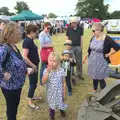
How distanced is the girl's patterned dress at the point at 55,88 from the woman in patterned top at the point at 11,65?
993mm

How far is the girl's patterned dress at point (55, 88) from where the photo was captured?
15.6 feet

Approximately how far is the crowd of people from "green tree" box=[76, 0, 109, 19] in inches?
3745

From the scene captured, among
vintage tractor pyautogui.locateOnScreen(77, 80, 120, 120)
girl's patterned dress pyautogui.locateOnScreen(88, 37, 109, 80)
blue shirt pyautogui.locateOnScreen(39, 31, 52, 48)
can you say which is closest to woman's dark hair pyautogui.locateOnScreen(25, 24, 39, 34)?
girl's patterned dress pyautogui.locateOnScreen(88, 37, 109, 80)

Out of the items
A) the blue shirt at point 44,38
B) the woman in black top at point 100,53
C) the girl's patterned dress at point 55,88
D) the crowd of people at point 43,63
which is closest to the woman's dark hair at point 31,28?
the crowd of people at point 43,63

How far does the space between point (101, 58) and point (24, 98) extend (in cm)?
186

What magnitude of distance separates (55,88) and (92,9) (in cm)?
10044

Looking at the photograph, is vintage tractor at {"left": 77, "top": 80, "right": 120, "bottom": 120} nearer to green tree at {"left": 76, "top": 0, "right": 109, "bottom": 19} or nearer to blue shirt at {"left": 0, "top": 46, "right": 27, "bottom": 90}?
blue shirt at {"left": 0, "top": 46, "right": 27, "bottom": 90}

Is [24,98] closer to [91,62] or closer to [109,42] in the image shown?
[91,62]

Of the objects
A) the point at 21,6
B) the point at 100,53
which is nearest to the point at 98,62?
the point at 100,53

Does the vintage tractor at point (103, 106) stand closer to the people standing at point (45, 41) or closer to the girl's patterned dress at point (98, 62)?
the girl's patterned dress at point (98, 62)

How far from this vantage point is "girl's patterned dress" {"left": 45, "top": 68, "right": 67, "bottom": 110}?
4.77m

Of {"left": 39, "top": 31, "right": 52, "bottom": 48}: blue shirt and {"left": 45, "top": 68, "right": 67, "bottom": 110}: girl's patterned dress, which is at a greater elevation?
{"left": 39, "top": 31, "right": 52, "bottom": 48}: blue shirt

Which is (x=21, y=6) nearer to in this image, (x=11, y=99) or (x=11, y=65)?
(x=11, y=99)

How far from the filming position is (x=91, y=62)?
5.97 meters
